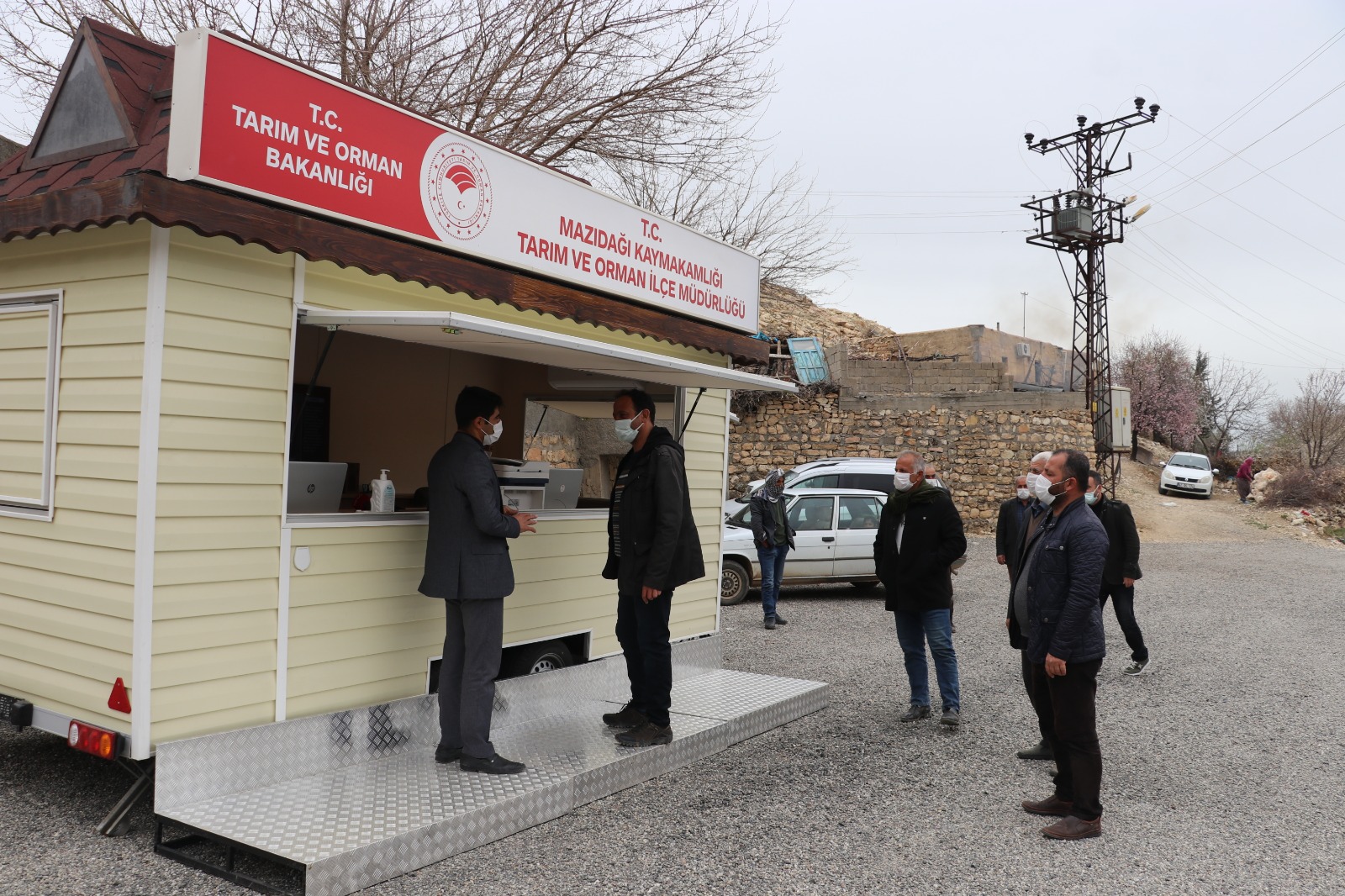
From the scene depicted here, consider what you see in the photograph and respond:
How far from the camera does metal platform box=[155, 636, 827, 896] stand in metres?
3.97

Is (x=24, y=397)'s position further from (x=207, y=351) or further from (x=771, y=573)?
(x=771, y=573)

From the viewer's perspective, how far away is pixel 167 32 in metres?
14.1

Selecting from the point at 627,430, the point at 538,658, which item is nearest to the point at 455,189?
the point at 627,430

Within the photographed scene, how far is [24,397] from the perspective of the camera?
464 centimetres

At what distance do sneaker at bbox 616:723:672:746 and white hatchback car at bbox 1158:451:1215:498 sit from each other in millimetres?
29750

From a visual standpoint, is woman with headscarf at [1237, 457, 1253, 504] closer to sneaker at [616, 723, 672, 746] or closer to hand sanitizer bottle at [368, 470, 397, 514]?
sneaker at [616, 723, 672, 746]

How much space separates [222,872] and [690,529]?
296cm

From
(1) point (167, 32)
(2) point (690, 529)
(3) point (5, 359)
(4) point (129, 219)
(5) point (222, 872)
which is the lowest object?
(5) point (222, 872)

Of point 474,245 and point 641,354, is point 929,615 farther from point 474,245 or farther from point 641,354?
point 474,245

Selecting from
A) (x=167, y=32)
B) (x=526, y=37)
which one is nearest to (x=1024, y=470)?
(x=526, y=37)

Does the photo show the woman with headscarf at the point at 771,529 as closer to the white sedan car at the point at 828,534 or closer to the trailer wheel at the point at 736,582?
the trailer wheel at the point at 736,582

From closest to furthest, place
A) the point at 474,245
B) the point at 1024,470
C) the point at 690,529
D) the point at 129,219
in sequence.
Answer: the point at 129,219 < the point at 474,245 < the point at 690,529 < the point at 1024,470

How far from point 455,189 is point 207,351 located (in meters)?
1.68

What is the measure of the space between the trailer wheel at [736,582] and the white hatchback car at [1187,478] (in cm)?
2296
